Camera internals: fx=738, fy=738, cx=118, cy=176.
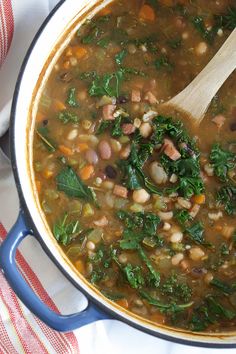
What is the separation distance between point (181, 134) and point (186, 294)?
687mm

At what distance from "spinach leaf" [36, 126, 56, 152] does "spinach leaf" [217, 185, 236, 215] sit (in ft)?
2.45

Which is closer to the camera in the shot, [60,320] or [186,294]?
[60,320]

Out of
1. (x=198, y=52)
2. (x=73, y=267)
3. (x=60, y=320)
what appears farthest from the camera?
(x=198, y=52)

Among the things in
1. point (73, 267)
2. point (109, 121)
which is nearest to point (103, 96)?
point (109, 121)

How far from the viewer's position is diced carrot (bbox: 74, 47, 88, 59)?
3.28m

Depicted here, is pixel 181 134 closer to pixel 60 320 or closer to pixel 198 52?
pixel 198 52

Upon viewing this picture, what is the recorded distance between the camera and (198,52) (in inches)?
131

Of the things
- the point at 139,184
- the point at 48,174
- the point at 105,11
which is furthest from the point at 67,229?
the point at 105,11

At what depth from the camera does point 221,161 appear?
10.5ft

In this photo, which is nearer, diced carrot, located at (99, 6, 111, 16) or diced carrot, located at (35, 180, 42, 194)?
diced carrot, located at (35, 180, 42, 194)

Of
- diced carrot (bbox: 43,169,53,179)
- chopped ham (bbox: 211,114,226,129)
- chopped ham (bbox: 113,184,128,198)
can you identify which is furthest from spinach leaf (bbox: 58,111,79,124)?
chopped ham (bbox: 211,114,226,129)

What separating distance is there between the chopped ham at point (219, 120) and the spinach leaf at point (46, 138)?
0.71 meters

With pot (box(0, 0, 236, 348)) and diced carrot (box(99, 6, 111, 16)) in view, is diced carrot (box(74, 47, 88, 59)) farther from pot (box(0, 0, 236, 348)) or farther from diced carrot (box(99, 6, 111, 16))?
diced carrot (box(99, 6, 111, 16))

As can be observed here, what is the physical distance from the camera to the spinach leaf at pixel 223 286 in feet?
10.3
